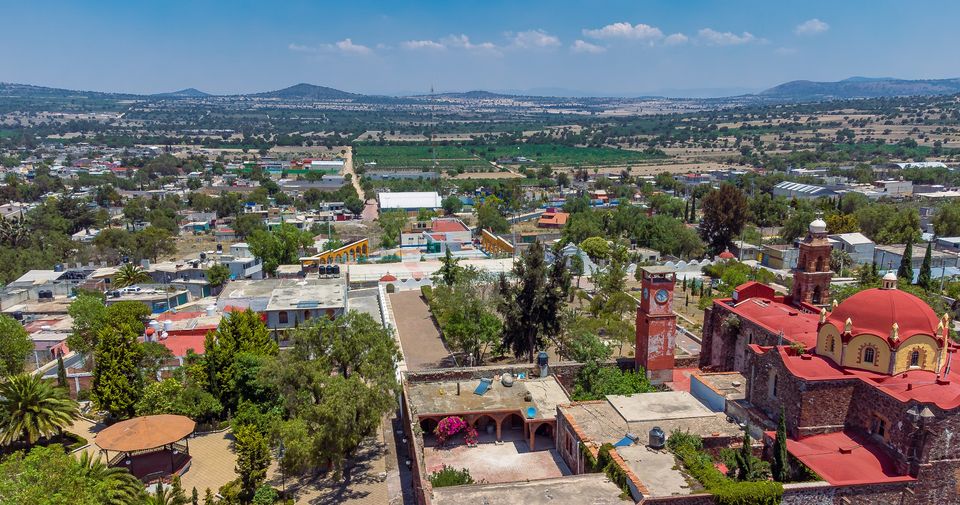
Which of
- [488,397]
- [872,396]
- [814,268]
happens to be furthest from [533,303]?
[872,396]

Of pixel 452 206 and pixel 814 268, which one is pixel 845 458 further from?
pixel 452 206

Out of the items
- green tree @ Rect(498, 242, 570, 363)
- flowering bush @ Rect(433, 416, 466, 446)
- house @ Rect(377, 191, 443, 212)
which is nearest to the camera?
flowering bush @ Rect(433, 416, 466, 446)

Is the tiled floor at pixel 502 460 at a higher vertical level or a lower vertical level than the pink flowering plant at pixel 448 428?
lower

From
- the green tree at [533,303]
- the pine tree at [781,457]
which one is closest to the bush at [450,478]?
the pine tree at [781,457]

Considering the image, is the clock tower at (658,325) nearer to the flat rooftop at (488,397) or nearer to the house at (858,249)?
the flat rooftop at (488,397)

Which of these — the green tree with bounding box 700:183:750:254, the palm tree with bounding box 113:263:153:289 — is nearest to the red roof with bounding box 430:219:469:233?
the green tree with bounding box 700:183:750:254

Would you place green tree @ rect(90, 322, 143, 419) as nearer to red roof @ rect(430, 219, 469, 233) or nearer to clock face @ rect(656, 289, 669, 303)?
clock face @ rect(656, 289, 669, 303)
